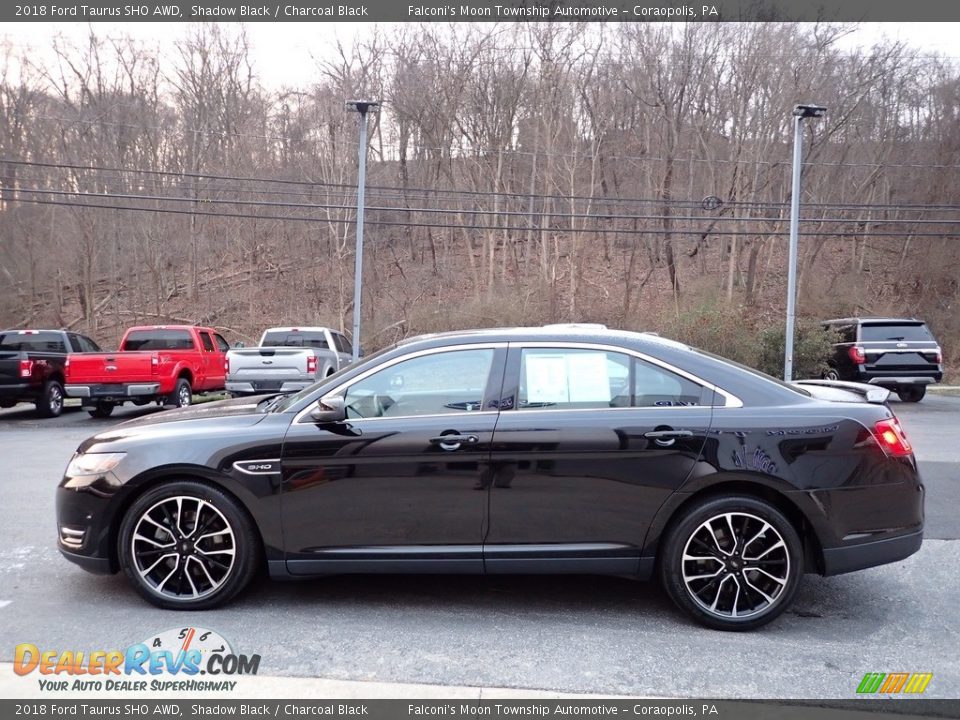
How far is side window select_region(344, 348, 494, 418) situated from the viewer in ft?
14.7

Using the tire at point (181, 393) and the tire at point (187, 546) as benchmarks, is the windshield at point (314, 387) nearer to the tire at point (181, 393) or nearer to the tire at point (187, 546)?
the tire at point (187, 546)

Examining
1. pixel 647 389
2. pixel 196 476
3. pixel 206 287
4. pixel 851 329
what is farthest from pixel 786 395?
pixel 206 287

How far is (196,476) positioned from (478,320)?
91.1 feet

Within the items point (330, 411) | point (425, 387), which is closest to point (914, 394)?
point (425, 387)

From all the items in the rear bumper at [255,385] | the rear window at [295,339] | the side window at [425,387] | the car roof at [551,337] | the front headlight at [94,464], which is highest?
the car roof at [551,337]

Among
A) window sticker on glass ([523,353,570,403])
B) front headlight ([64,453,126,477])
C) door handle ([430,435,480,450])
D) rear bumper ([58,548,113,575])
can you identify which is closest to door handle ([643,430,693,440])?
window sticker on glass ([523,353,570,403])

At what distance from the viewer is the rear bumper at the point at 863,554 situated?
4.25 metres

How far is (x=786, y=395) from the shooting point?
445 cm

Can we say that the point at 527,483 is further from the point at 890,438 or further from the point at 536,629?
the point at 890,438

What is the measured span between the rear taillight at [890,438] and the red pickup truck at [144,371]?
42.2 ft

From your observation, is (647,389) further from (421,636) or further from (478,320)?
(478,320)

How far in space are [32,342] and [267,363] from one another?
6103 millimetres

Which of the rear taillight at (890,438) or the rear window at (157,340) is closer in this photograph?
the rear taillight at (890,438)

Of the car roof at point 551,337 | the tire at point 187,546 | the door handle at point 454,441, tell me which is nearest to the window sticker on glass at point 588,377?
the car roof at point 551,337
